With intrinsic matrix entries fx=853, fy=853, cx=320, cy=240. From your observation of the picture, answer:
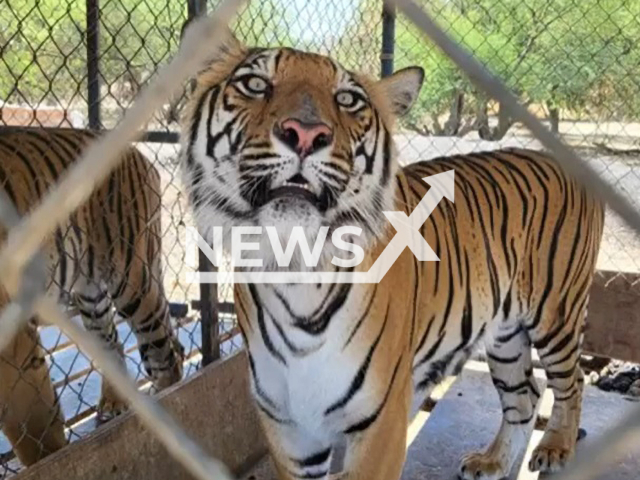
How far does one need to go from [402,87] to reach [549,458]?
4.94ft

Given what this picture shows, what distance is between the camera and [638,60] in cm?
573

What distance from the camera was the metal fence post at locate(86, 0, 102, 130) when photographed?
332 centimetres

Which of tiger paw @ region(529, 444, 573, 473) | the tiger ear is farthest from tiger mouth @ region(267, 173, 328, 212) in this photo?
tiger paw @ region(529, 444, 573, 473)

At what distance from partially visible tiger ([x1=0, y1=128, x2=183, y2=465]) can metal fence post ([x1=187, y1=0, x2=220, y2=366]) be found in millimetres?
363

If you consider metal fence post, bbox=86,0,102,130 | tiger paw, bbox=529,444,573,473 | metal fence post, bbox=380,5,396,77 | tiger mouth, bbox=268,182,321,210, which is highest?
metal fence post, bbox=86,0,102,130

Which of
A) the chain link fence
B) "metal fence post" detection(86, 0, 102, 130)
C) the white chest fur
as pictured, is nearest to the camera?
the white chest fur

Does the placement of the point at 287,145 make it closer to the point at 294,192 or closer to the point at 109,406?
the point at 294,192

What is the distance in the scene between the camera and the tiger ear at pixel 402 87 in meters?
2.22

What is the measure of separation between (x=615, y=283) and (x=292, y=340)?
2.55m

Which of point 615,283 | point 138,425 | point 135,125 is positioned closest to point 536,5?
point 615,283

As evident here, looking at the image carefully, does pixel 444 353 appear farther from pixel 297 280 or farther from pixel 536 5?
pixel 536 5

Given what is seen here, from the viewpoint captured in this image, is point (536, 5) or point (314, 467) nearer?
point (314, 467)

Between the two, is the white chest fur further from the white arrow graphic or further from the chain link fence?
the chain link fence

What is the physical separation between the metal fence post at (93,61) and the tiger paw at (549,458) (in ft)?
7.34
